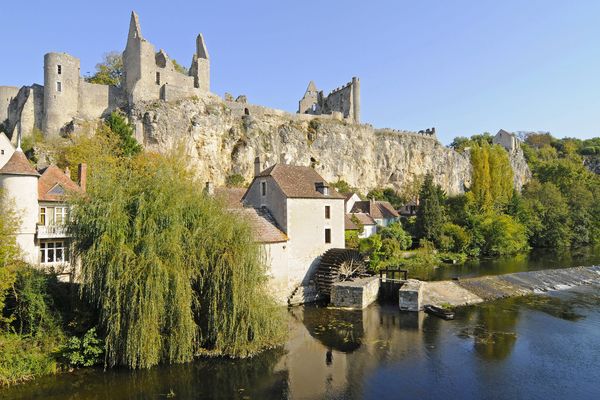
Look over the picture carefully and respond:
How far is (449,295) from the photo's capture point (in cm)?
2497

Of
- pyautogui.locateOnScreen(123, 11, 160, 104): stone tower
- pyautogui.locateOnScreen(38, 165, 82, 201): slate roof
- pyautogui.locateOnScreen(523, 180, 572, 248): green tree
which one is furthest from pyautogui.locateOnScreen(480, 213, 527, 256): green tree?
pyautogui.locateOnScreen(38, 165, 82, 201): slate roof

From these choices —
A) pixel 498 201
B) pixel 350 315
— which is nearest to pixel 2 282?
pixel 350 315

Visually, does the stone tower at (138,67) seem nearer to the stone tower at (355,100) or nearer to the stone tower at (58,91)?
the stone tower at (58,91)

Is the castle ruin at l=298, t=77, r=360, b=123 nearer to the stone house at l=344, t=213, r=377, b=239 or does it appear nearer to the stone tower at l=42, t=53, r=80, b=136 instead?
the stone house at l=344, t=213, r=377, b=239

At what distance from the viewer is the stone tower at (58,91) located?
42062 millimetres

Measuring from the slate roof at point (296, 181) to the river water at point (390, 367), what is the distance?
7.11 metres

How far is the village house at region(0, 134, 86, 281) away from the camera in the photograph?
56.8 ft

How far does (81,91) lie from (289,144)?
2744 cm

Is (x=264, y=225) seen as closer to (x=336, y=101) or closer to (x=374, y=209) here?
(x=374, y=209)

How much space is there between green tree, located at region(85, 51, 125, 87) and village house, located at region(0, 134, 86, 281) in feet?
126

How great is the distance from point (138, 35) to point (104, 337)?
135 feet

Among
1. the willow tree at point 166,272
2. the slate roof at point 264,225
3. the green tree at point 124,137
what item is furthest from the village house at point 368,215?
the willow tree at point 166,272

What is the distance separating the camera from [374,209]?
171 ft

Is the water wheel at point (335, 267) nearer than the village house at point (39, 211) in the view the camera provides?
No
